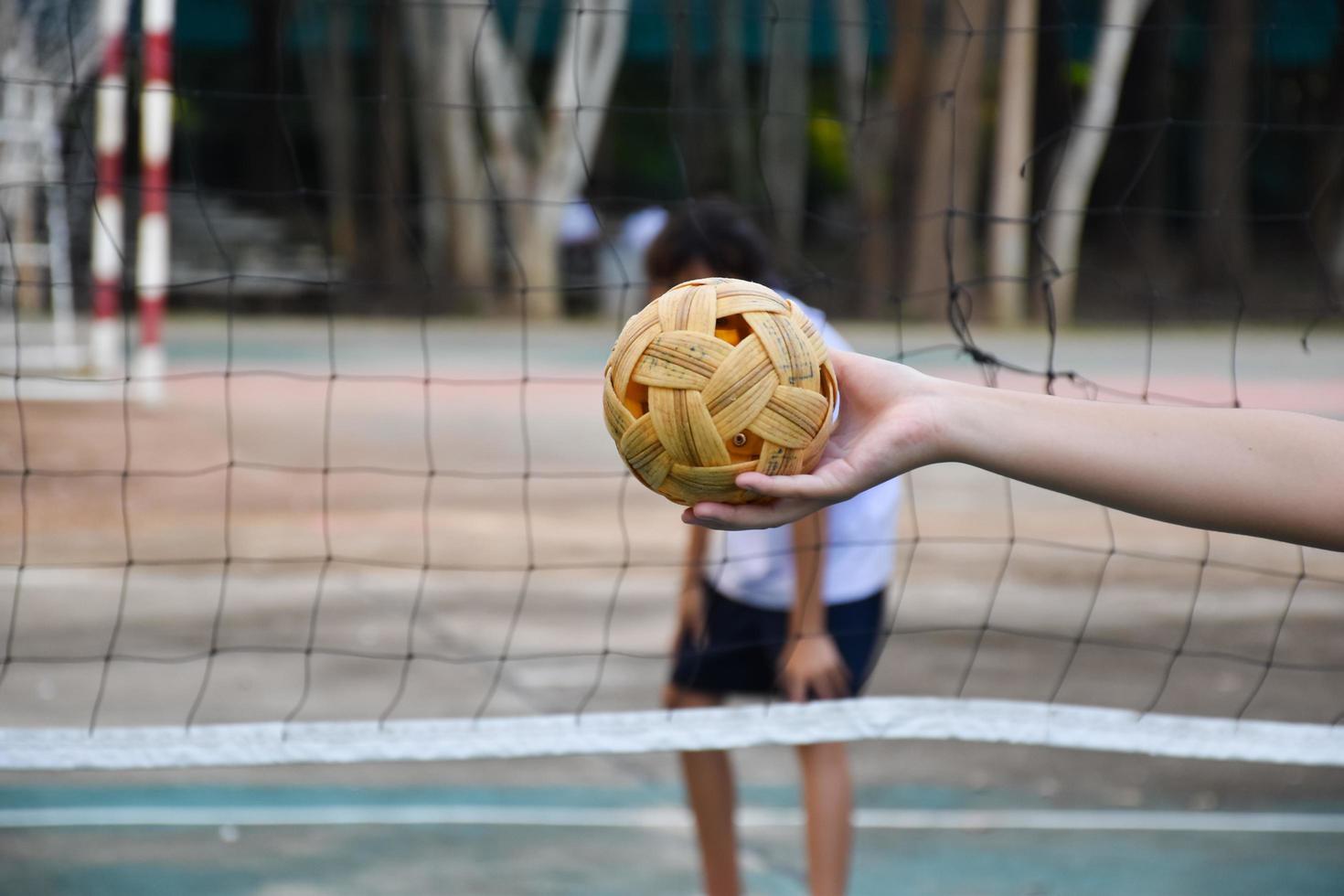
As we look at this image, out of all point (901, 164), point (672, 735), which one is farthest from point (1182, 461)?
point (901, 164)

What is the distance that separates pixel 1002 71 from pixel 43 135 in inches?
458

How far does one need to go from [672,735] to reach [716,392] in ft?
5.11

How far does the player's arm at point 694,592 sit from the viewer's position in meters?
3.43

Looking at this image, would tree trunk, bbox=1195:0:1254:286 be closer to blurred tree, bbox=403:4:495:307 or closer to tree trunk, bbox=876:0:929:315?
tree trunk, bbox=876:0:929:315

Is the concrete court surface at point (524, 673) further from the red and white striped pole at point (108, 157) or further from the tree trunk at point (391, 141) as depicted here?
the tree trunk at point (391, 141)

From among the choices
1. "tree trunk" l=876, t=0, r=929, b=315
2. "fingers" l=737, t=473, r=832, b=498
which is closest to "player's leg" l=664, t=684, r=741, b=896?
"fingers" l=737, t=473, r=832, b=498

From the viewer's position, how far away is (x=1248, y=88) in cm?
2555

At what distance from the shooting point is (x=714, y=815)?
320 centimetres

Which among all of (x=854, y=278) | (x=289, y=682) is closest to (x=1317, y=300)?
(x=854, y=278)

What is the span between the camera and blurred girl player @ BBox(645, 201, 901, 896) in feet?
10.5

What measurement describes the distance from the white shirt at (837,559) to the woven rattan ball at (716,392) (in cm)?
140

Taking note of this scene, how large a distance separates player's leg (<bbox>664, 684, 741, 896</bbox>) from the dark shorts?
17cm

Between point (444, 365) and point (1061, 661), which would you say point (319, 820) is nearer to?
point (1061, 661)

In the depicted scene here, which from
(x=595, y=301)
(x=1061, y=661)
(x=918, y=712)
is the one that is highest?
(x=918, y=712)
